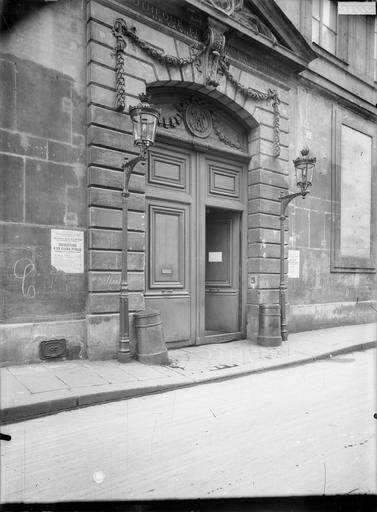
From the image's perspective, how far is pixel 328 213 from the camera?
37.1ft

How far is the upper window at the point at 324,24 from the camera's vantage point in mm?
11125

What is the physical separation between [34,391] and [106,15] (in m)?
6.28

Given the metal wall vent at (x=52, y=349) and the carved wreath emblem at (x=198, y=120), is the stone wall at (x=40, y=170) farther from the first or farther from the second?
the carved wreath emblem at (x=198, y=120)

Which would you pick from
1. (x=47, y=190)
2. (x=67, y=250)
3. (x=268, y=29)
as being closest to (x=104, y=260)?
(x=67, y=250)

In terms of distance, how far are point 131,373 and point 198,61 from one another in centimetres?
636

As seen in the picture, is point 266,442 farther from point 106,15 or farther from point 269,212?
point 106,15

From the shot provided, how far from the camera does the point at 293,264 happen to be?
10297mm

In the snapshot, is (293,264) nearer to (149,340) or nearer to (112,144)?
(149,340)

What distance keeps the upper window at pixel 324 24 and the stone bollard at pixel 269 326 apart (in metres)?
7.81

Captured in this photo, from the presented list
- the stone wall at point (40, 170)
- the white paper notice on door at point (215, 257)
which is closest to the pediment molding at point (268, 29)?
the stone wall at point (40, 170)

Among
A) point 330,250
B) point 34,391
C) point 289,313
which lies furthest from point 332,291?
point 34,391

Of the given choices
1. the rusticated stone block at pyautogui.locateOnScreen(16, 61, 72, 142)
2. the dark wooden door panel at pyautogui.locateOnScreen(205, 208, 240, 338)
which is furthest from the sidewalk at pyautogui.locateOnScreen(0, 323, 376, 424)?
the rusticated stone block at pyautogui.locateOnScreen(16, 61, 72, 142)

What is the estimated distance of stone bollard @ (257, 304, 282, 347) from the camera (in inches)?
339

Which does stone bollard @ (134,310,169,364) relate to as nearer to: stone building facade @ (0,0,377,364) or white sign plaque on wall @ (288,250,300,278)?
stone building facade @ (0,0,377,364)
